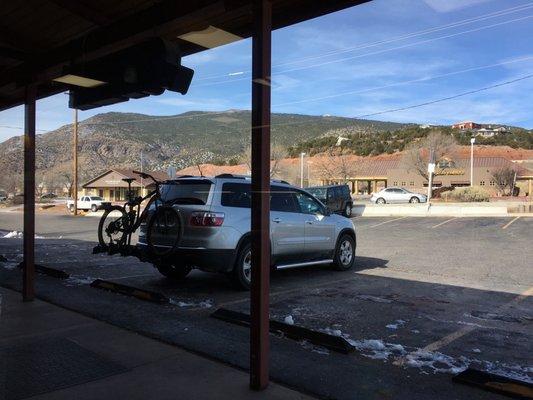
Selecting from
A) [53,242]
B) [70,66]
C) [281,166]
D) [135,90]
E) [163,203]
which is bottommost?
[53,242]

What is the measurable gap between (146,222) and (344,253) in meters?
4.37

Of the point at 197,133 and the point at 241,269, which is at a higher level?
the point at 197,133

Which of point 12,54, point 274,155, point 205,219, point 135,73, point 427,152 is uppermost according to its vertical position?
point 427,152

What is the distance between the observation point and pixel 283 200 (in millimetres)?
9203

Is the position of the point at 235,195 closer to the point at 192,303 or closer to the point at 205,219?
the point at 205,219

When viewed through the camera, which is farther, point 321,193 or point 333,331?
point 321,193

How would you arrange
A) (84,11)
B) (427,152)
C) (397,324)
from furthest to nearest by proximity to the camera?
(427,152)
(397,324)
(84,11)

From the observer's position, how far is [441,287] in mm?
8773

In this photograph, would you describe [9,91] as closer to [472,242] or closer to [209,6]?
[209,6]

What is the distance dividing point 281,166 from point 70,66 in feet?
12.9

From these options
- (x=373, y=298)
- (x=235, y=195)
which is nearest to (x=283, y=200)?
(x=235, y=195)

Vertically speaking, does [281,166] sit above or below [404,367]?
above

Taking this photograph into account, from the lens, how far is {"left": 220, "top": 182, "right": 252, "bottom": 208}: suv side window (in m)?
8.13

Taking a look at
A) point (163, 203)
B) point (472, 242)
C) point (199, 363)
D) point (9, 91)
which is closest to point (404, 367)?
point (199, 363)
